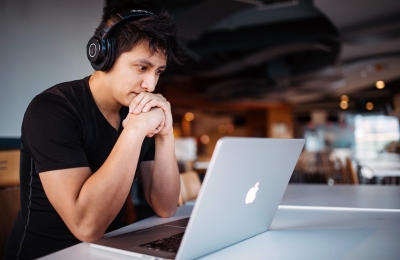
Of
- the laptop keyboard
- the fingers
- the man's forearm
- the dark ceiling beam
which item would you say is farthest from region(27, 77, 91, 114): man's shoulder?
the dark ceiling beam

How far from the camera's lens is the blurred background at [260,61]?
9.36 feet

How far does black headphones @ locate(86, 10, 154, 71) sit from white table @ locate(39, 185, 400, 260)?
0.59 m

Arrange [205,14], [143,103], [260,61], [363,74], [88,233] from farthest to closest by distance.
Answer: [363,74] → [260,61] → [205,14] → [143,103] → [88,233]

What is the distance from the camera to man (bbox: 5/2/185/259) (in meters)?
1.03

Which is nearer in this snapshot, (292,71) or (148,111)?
(148,111)

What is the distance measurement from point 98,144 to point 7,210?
503 millimetres

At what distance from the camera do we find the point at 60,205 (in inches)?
40.4

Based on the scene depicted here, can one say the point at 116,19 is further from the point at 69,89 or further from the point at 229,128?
the point at 229,128

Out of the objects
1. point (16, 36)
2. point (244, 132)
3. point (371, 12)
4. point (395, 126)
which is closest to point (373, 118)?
point (395, 126)

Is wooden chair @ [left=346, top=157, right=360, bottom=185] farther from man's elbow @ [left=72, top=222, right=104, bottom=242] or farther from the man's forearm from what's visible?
man's elbow @ [left=72, top=222, right=104, bottom=242]

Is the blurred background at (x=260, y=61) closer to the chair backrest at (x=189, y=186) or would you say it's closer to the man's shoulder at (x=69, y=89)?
the man's shoulder at (x=69, y=89)

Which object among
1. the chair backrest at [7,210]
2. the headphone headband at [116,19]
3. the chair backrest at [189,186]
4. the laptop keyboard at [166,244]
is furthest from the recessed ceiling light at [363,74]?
the laptop keyboard at [166,244]

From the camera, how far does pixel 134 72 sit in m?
1.30

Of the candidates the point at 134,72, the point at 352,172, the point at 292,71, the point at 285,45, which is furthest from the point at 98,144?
the point at 292,71
